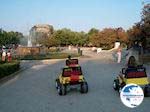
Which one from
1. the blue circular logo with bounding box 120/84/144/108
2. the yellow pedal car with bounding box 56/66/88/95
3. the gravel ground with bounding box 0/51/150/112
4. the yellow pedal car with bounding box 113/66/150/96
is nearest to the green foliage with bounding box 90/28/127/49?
the gravel ground with bounding box 0/51/150/112

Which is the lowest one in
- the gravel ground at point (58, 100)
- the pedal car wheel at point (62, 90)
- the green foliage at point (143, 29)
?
the gravel ground at point (58, 100)

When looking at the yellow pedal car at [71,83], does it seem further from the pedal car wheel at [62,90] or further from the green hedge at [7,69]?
the green hedge at [7,69]

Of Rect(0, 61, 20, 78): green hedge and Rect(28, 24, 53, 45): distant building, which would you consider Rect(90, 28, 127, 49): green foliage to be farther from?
Rect(0, 61, 20, 78): green hedge

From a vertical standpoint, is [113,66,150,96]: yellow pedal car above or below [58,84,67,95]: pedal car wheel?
above

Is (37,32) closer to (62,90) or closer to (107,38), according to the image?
(107,38)

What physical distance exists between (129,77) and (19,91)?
17.2 ft

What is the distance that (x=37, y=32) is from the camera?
93.8 meters

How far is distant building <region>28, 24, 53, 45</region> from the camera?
86.6 m

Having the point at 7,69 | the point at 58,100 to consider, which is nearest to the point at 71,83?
the point at 58,100

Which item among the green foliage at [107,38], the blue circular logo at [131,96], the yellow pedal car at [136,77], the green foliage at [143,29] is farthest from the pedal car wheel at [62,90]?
the green foliage at [107,38]

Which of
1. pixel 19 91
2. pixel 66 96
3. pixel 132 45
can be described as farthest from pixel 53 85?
pixel 132 45

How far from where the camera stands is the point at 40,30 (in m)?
97.6

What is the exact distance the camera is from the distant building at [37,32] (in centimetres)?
8656

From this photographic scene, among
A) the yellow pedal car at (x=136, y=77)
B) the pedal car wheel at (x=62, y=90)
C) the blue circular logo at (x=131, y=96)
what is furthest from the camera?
the pedal car wheel at (x=62, y=90)
